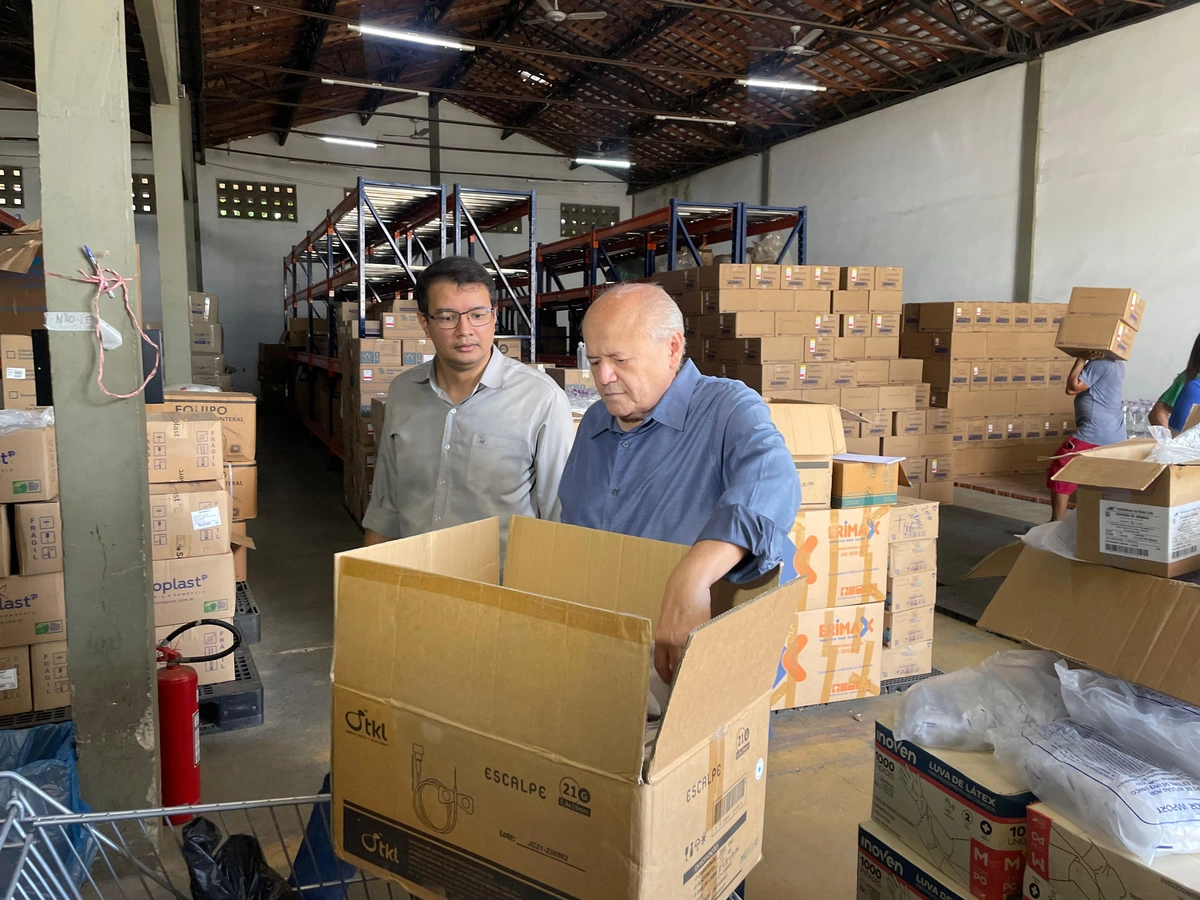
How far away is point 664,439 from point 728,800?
2.64 feet

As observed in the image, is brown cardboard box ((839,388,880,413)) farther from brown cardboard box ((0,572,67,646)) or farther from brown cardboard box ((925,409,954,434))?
brown cardboard box ((0,572,67,646))

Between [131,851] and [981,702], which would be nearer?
[981,702]

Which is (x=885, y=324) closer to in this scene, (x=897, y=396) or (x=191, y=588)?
(x=897, y=396)

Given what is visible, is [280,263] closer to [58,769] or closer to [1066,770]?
[58,769]

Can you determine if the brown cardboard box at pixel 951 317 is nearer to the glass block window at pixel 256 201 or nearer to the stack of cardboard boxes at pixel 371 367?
the stack of cardboard boxes at pixel 371 367

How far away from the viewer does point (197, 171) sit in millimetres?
14883

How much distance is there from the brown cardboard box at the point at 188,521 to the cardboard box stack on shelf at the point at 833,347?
5003 millimetres

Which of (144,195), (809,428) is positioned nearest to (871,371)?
(809,428)

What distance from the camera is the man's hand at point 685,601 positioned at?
110cm

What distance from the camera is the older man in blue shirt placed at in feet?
4.77

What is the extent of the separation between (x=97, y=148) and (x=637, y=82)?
1322 centimetres

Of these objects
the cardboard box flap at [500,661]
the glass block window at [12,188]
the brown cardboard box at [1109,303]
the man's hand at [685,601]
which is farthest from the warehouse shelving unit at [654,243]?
the glass block window at [12,188]

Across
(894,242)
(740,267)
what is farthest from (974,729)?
(894,242)

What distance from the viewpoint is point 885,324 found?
8.02 metres
